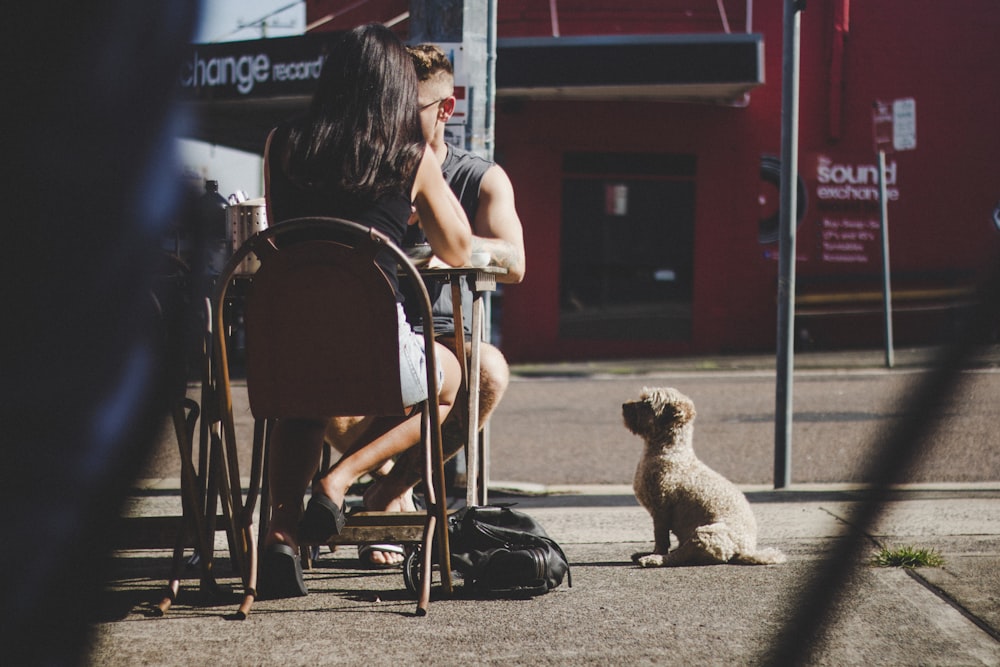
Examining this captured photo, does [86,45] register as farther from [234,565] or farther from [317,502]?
[234,565]

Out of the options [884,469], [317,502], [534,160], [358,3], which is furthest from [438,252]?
[358,3]

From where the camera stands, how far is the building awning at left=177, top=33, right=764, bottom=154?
13477 mm

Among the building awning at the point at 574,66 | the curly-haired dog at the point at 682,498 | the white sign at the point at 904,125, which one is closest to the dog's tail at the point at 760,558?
the curly-haired dog at the point at 682,498

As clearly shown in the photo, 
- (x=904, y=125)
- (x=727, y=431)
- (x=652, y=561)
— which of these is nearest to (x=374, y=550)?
(x=652, y=561)

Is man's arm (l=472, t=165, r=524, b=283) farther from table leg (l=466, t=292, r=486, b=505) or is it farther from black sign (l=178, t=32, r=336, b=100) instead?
black sign (l=178, t=32, r=336, b=100)

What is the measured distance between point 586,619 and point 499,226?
4.25ft

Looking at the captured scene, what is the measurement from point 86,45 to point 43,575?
2.38 ft

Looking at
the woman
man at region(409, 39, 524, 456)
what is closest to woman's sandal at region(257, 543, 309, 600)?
the woman

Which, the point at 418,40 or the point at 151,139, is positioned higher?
the point at 418,40

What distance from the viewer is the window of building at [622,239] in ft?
49.1

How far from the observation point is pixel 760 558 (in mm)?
3205

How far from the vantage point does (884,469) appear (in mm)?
632

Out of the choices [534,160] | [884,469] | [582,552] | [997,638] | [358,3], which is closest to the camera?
[884,469]

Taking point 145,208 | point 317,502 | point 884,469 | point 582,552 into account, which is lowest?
point 582,552
